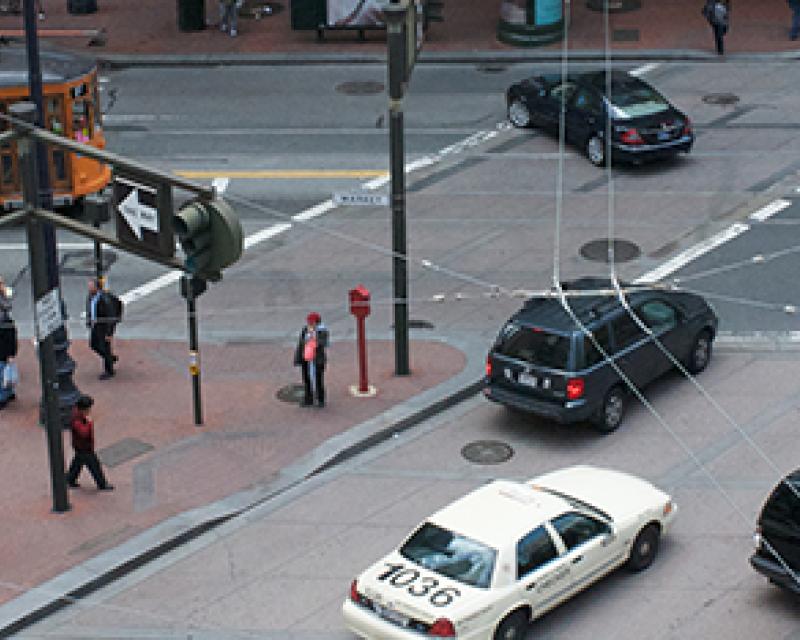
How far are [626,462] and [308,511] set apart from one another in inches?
154

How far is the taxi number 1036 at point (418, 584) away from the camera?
16.0m

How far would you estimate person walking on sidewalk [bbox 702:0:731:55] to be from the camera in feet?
115

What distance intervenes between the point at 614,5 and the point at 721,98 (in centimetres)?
753

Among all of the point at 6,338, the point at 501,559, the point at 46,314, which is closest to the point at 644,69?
the point at 6,338

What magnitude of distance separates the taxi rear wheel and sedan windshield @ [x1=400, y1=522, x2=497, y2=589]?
0.46 m

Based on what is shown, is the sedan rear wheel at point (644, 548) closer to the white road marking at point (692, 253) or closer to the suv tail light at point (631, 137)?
the white road marking at point (692, 253)

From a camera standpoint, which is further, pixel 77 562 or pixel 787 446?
pixel 787 446

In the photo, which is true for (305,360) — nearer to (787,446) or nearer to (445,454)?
(445,454)

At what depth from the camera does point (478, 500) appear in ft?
56.7

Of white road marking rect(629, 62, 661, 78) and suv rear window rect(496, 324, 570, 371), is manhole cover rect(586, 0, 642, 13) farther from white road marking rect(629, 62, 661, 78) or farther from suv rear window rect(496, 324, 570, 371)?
suv rear window rect(496, 324, 570, 371)

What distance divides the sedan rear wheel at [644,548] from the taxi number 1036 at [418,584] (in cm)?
255

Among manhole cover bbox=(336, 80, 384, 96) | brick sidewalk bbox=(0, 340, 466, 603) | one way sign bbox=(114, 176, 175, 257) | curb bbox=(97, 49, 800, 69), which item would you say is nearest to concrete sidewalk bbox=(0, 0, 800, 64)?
curb bbox=(97, 49, 800, 69)

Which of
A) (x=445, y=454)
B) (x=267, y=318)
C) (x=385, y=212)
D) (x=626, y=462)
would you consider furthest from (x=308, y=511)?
(x=385, y=212)

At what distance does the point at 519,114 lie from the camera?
103 feet
